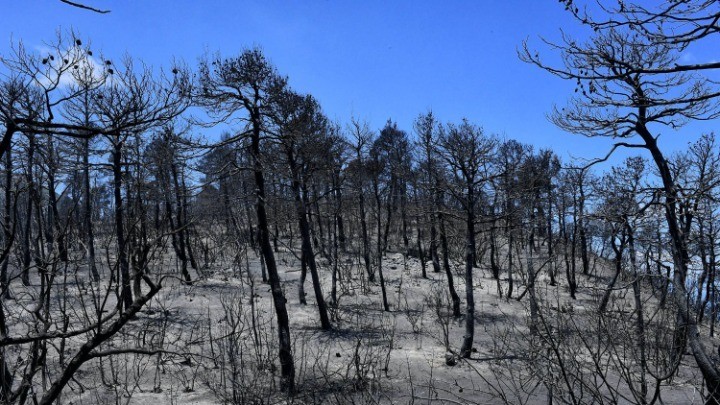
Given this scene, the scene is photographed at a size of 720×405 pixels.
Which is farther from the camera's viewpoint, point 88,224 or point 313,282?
point 313,282

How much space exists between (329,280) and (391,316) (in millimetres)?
6143

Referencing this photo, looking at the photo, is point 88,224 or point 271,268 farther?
point 271,268

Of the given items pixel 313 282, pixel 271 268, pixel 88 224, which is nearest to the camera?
pixel 88 224

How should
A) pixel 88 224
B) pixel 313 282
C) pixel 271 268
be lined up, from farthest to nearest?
pixel 313 282, pixel 271 268, pixel 88 224

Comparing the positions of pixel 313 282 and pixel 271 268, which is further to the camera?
pixel 313 282

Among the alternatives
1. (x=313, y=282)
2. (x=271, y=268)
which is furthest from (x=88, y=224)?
(x=313, y=282)

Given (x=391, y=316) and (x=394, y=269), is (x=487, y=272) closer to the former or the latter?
(x=394, y=269)

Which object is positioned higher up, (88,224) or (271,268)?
(88,224)

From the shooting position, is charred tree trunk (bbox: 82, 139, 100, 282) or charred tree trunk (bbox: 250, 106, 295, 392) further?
charred tree trunk (bbox: 250, 106, 295, 392)

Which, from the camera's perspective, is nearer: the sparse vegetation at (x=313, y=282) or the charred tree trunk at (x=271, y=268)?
the sparse vegetation at (x=313, y=282)

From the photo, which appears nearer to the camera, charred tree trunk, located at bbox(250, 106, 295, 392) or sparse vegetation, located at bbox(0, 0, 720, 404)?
sparse vegetation, located at bbox(0, 0, 720, 404)

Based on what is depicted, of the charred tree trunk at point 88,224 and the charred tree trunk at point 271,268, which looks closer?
the charred tree trunk at point 88,224

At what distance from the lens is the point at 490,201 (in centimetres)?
1925

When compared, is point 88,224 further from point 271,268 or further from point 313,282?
point 313,282
